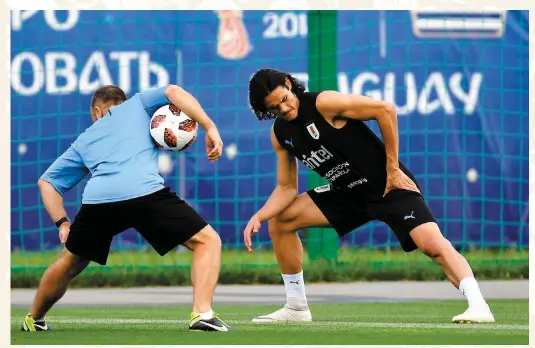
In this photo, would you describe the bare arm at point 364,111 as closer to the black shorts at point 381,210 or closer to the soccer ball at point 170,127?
the black shorts at point 381,210

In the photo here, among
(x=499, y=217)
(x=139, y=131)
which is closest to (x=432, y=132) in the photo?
(x=499, y=217)

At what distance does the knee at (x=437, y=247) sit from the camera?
22.7 ft

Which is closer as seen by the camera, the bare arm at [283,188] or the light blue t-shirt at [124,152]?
the light blue t-shirt at [124,152]

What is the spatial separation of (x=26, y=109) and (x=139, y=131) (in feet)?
15.9

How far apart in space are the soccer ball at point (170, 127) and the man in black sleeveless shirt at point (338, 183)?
1.28 feet

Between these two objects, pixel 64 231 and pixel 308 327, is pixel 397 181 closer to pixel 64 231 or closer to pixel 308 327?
pixel 308 327

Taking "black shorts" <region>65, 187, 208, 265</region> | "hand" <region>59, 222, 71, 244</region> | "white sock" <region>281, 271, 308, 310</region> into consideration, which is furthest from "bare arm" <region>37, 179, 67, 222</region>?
"white sock" <region>281, 271, 308, 310</region>

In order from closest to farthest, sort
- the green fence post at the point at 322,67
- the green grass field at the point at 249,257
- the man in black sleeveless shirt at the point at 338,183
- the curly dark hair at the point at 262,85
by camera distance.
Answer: the curly dark hair at the point at 262,85
the man in black sleeveless shirt at the point at 338,183
the green fence post at the point at 322,67
the green grass field at the point at 249,257

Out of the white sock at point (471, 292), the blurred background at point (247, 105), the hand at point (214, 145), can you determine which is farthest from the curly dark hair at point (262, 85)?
the blurred background at point (247, 105)

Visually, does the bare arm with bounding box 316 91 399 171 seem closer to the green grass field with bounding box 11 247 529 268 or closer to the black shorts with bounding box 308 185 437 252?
the black shorts with bounding box 308 185 437 252

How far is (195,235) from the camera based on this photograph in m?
6.61

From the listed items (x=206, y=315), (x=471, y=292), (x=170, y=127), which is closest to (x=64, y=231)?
(x=170, y=127)

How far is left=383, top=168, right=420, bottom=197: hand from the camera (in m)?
7.12

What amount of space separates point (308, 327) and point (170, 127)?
4.18 feet
